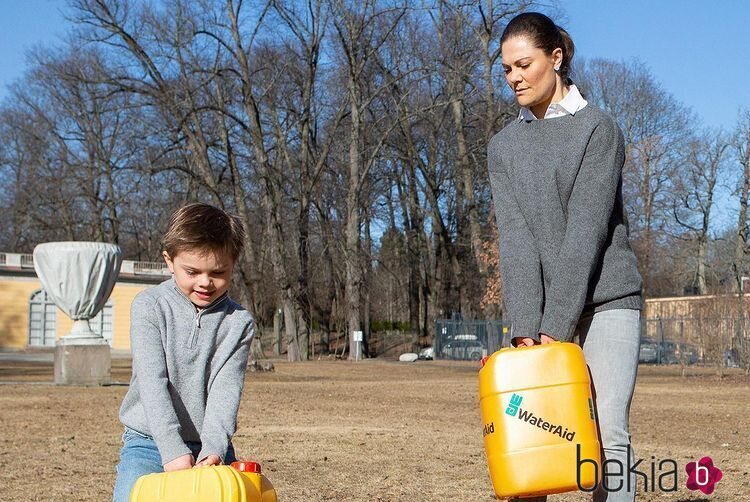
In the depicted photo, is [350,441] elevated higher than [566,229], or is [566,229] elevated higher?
[566,229]

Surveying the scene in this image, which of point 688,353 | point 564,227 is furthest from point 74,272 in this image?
point 688,353

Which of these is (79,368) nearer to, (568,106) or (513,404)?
(568,106)

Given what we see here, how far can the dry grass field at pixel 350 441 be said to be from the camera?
662 cm

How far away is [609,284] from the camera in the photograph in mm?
3799

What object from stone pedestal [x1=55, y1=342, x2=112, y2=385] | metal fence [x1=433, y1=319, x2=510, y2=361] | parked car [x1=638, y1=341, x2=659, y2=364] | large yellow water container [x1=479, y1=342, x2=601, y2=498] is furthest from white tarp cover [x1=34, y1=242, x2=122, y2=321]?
metal fence [x1=433, y1=319, x2=510, y2=361]

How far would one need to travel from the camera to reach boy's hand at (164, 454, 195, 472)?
3430 mm

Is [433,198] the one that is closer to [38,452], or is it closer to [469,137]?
[469,137]

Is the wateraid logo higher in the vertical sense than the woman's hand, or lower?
lower

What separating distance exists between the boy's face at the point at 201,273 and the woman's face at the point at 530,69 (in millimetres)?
1247

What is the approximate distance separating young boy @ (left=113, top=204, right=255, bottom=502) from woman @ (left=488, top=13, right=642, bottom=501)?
102 centimetres

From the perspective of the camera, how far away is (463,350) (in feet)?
141

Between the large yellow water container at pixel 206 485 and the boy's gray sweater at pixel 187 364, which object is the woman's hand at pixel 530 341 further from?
the large yellow water container at pixel 206 485

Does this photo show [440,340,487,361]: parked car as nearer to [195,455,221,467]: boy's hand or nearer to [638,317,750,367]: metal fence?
[638,317,750,367]: metal fence

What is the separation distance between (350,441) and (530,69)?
6.16 m
